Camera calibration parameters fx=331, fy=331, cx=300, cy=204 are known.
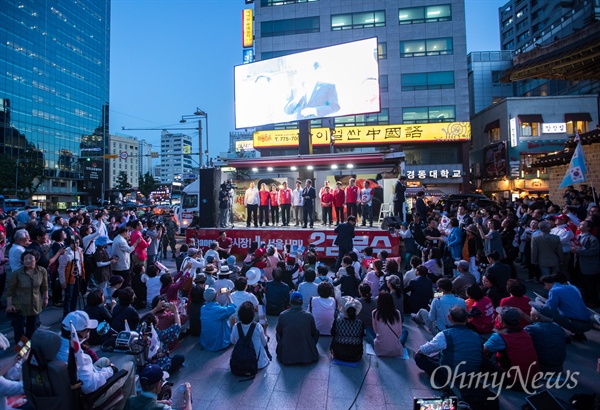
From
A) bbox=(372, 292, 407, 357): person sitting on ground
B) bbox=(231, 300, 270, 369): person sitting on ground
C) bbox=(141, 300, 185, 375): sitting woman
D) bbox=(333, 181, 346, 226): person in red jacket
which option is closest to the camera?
bbox=(141, 300, 185, 375): sitting woman

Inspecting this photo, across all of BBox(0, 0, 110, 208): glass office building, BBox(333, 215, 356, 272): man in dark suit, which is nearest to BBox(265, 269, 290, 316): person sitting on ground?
BBox(333, 215, 356, 272): man in dark suit

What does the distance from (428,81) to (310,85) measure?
19225 millimetres

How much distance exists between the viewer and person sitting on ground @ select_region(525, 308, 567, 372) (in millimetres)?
4531

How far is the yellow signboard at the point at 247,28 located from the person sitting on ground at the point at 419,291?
37.5 m

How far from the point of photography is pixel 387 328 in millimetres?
5637

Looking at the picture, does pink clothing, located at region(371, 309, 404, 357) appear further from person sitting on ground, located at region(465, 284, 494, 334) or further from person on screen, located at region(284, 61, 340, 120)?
person on screen, located at region(284, 61, 340, 120)

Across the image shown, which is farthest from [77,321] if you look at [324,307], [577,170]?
[577,170]

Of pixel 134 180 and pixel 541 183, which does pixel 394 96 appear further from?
pixel 134 180

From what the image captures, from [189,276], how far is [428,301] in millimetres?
5576

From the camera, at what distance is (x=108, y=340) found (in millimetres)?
5816

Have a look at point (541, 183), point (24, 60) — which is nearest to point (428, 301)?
point (541, 183)

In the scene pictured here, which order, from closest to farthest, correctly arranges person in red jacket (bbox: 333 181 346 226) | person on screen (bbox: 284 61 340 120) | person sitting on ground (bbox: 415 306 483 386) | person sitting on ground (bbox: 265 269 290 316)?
person sitting on ground (bbox: 415 306 483 386) < person sitting on ground (bbox: 265 269 290 316) < person in red jacket (bbox: 333 181 346 226) < person on screen (bbox: 284 61 340 120)

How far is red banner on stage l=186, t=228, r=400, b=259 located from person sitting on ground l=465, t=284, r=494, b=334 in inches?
246

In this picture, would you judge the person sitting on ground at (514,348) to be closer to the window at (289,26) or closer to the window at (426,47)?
Result: the window at (426,47)
